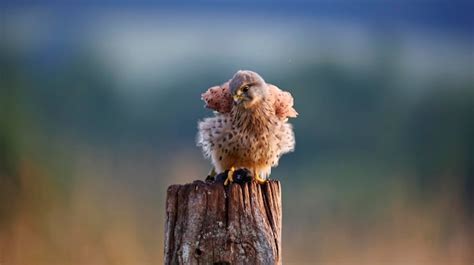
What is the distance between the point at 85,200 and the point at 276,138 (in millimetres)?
2857

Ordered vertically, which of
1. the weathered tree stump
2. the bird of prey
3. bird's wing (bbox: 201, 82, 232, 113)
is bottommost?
the weathered tree stump

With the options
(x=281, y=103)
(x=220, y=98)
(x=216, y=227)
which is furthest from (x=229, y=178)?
(x=281, y=103)

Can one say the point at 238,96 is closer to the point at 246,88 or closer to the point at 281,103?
the point at 246,88

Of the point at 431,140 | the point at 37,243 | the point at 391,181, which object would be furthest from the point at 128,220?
the point at 431,140

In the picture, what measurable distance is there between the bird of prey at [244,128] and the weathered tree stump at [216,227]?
1.45 meters

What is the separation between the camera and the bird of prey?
4867 mm

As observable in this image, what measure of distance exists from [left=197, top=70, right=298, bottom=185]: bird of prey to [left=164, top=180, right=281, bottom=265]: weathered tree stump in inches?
57.0

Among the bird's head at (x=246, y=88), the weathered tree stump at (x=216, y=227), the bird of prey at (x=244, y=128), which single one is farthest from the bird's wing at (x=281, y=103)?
the weathered tree stump at (x=216, y=227)

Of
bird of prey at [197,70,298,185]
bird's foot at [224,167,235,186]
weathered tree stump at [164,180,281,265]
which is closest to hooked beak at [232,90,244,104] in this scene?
bird of prey at [197,70,298,185]

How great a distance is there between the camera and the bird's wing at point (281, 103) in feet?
16.7

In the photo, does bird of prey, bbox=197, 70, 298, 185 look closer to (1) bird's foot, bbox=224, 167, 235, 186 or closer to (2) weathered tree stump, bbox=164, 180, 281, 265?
(1) bird's foot, bbox=224, 167, 235, 186

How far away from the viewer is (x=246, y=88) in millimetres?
4867

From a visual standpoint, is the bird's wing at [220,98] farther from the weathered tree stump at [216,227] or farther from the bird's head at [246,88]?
the weathered tree stump at [216,227]

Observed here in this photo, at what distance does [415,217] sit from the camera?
7637 millimetres
